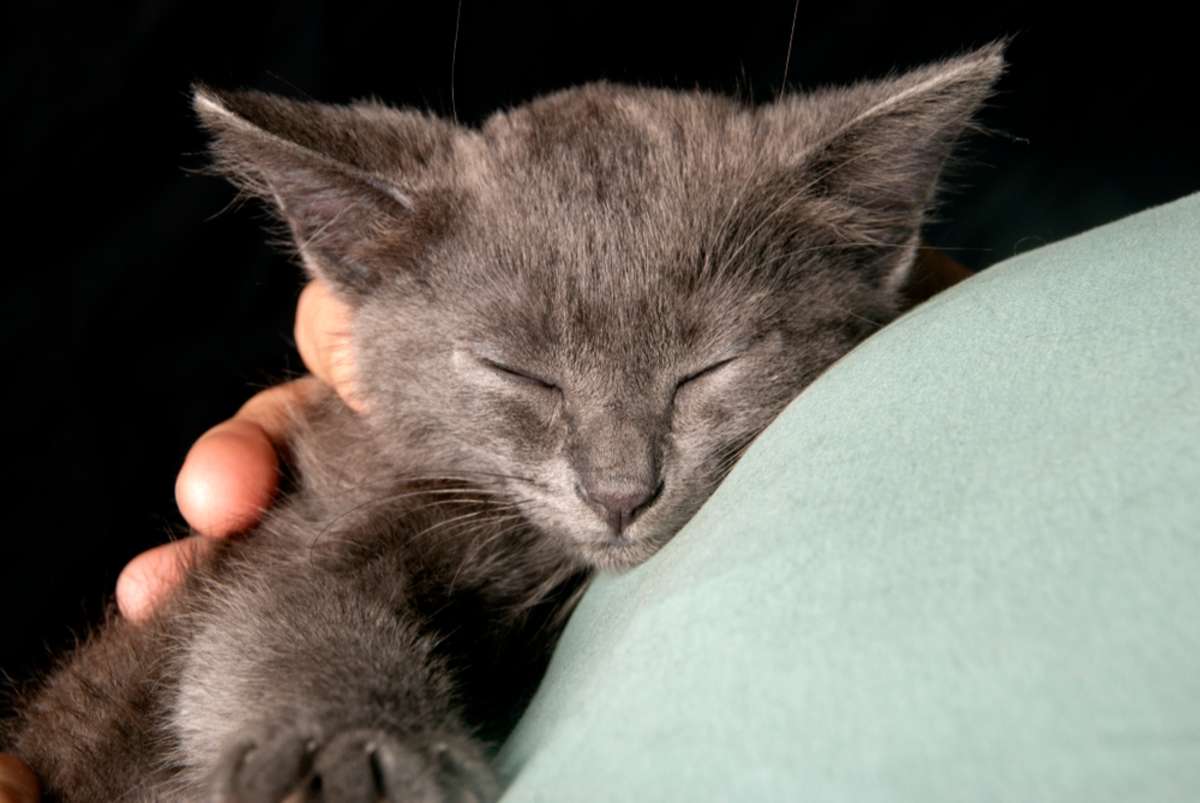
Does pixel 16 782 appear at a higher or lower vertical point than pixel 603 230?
lower

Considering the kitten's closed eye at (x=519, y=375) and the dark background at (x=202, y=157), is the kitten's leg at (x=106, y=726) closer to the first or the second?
the dark background at (x=202, y=157)

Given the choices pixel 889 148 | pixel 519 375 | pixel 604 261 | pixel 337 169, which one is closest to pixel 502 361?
pixel 519 375

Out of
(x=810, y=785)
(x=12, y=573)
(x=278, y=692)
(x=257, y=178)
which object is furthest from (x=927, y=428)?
(x=12, y=573)

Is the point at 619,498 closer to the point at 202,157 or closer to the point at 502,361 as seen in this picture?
the point at 502,361

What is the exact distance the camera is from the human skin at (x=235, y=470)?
4.76 ft

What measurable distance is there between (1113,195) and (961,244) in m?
0.33

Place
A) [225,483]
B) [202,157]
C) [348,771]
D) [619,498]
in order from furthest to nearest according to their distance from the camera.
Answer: [202,157]
[225,483]
[619,498]
[348,771]

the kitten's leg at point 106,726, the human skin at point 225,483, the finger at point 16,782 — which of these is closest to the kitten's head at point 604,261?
the human skin at point 225,483

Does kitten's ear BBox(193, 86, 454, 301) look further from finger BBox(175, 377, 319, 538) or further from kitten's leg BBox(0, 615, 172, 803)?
kitten's leg BBox(0, 615, 172, 803)

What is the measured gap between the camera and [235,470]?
1454 millimetres

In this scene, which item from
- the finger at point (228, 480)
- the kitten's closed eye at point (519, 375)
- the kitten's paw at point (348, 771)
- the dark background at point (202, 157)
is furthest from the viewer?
the dark background at point (202, 157)

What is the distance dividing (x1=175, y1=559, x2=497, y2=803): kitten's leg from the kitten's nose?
239 millimetres

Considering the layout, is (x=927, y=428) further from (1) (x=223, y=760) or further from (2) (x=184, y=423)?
(2) (x=184, y=423)

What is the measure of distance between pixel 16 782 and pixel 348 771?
62 centimetres
